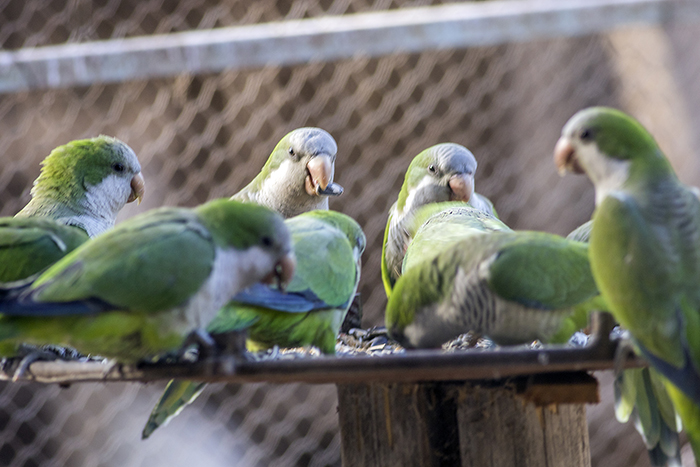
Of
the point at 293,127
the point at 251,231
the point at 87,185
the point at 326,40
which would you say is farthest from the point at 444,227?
the point at 293,127

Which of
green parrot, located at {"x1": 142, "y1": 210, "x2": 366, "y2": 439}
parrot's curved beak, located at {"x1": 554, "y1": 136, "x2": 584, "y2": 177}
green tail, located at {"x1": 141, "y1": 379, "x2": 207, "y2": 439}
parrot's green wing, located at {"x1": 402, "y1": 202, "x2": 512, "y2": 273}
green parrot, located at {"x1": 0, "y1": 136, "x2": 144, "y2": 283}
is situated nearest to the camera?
parrot's curved beak, located at {"x1": 554, "y1": 136, "x2": 584, "y2": 177}

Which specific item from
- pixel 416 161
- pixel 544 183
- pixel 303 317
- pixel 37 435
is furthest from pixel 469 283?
pixel 37 435

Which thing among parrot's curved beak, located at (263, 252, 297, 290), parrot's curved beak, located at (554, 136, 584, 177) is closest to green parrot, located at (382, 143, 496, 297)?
parrot's curved beak, located at (263, 252, 297, 290)

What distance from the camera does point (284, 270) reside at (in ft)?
3.55

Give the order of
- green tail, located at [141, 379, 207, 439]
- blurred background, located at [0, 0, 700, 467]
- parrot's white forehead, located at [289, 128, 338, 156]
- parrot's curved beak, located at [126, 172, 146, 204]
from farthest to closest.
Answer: blurred background, located at [0, 0, 700, 467] → parrot's white forehead, located at [289, 128, 338, 156] → parrot's curved beak, located at [126, 172, 146, 204] → green tail, located at [141, 379, 207, 439]

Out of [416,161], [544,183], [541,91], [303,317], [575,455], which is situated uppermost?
[541,91]

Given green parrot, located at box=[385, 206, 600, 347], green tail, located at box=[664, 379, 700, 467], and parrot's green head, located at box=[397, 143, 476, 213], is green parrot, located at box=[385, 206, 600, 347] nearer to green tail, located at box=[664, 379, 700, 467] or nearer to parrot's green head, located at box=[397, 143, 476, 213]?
green tail, located at box=[664, 379, 700, 467]

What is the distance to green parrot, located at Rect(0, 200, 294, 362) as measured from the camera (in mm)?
941

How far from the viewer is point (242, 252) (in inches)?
41.2

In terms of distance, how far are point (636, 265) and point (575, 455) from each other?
0.59m

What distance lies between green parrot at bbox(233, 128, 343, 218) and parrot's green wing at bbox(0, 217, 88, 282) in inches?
29.2

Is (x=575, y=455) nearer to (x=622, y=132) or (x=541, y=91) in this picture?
(x=622, y=132)

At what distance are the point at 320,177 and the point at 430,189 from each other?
33 cm

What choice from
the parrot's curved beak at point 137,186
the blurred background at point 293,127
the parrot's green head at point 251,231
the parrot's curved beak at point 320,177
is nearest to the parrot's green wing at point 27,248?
the parrot's green head at point 251,231
